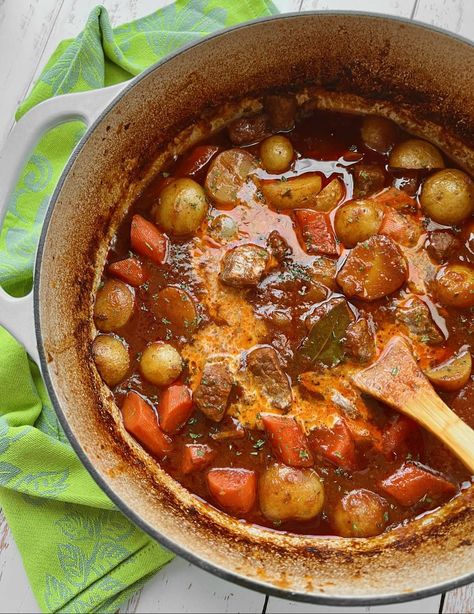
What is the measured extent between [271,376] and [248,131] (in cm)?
101

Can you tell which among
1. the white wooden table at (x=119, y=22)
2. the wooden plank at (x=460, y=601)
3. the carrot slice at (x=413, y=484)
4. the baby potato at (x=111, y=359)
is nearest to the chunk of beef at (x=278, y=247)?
the baby potato at (x=111, y=359)

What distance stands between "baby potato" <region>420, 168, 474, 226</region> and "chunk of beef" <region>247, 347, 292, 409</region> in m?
Result: 0.83

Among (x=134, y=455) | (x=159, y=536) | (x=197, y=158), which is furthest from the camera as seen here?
(x=197, y=158)

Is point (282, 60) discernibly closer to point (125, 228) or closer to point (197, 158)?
point (197, 158)

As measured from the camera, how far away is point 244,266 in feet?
9.03

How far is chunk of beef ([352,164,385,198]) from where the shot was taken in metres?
2.89

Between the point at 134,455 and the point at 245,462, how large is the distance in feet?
1.40

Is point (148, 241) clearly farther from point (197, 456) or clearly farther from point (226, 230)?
point (197, 456)

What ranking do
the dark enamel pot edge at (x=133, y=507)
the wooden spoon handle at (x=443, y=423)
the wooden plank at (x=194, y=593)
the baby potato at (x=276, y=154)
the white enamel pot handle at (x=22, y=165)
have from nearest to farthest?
the dark enamel pot edge at (x=133, y=507) → the white enamel pot handle at (x=22, y=165) → the wooden spoon handle at (x=443, y=423) → the wooden plank at (x=194, y=593) → the baby potato at (x=276, y=154)

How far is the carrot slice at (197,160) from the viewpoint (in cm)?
302

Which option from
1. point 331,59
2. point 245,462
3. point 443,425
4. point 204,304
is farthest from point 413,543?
point 331,59

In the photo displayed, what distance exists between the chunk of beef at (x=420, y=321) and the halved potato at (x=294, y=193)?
A: 1.75 feet

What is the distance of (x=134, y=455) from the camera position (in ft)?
9.24

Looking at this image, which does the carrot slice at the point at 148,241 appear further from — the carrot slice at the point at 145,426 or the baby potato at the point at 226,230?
the carrot slice at the point at 145,426
